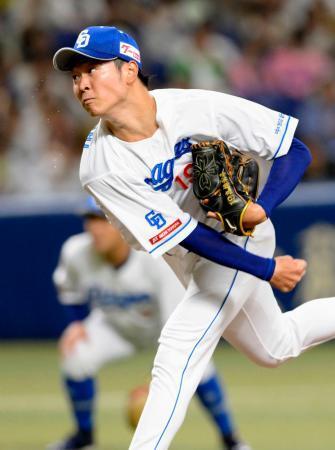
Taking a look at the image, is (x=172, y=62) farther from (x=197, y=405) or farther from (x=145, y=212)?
(x=145, y=212)

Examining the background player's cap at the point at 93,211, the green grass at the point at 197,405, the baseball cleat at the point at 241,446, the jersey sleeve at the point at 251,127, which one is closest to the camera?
the jersey sleeve at the point at 251,127

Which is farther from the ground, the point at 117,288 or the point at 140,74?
the point at 140,74

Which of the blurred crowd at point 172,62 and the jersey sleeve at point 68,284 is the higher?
the jersey sleeve at point 68,284

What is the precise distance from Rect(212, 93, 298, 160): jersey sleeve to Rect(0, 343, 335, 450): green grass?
6.43 ft

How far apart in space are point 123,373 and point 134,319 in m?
2.29

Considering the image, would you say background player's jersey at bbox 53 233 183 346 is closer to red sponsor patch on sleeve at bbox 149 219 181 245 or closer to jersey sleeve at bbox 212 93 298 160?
jersey sleeve at bbox 212 93 298 160

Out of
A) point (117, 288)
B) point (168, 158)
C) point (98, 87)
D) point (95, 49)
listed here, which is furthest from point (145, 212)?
point (117, 288)

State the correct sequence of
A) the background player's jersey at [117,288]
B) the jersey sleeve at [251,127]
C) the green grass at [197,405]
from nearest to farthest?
the jersey sleeve at [251,127] < the green grass at [197,405] < the background player's jersey at [117,288]

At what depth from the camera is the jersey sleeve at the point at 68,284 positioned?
23.2 ft

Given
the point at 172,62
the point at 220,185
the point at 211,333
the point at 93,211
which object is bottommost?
the point at 172,62

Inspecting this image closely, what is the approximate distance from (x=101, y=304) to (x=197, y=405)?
122 cm

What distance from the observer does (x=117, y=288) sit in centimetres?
716

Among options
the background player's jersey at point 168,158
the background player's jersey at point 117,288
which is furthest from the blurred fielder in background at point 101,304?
the background player's jersey at point 168,158

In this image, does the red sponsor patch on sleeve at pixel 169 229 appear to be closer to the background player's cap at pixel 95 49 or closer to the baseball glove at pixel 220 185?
the baseball glove at pixel 220 185
